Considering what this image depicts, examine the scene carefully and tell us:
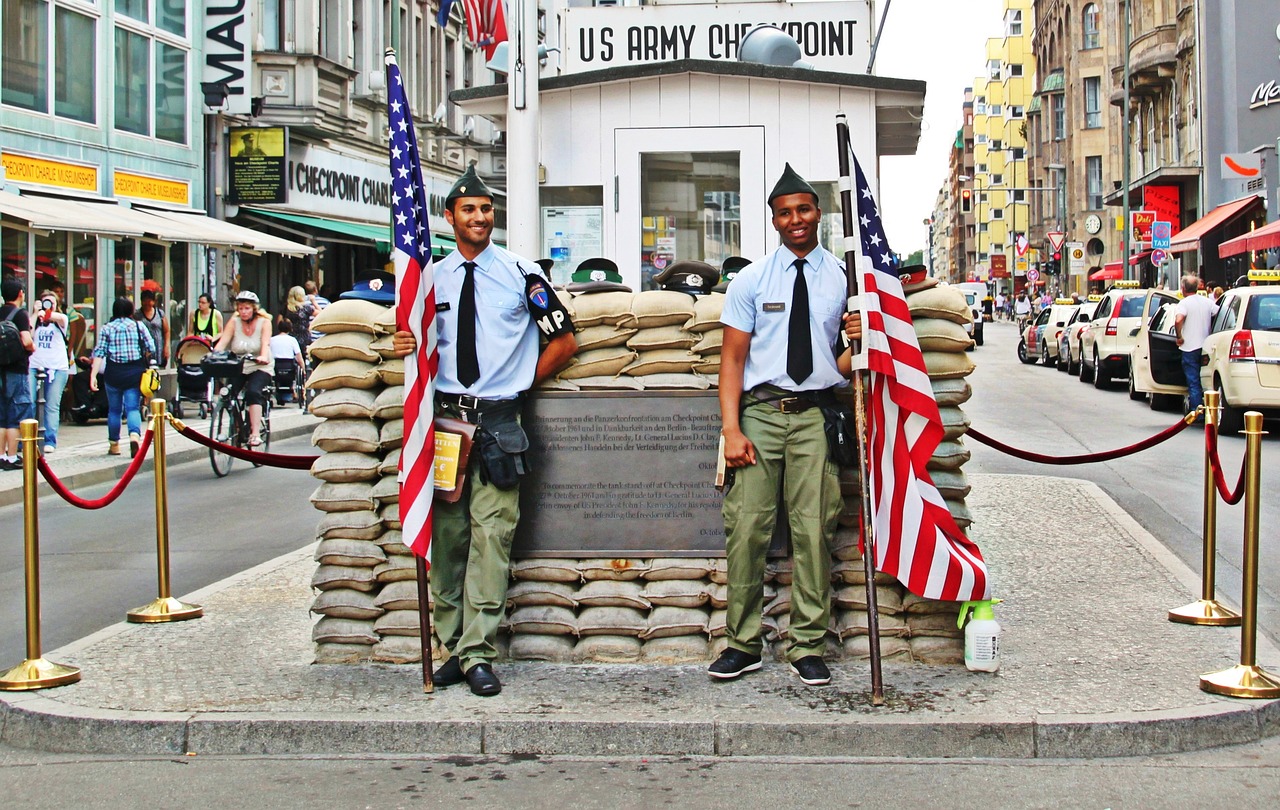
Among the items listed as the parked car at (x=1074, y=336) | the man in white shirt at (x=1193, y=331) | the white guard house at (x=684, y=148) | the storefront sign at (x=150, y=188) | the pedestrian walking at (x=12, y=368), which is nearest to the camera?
the white guard house at (x=684, y=148)

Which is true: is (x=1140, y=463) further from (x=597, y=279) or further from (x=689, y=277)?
(x=597, y=279)

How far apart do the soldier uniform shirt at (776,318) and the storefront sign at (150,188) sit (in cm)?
2068

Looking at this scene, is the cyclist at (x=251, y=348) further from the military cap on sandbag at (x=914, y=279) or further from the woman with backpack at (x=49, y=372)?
the military cap on sandbag at (x=914, y=279)

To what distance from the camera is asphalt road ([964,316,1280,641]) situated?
370 inches

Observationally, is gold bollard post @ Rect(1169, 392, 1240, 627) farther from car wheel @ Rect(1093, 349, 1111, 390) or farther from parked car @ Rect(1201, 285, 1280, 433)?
car wheel @ Rect(1093, 349, 1111, 390)

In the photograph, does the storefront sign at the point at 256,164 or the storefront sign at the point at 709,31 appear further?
the storefront sign at the point at 256,164

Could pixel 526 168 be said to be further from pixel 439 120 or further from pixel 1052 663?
pixel 439 120

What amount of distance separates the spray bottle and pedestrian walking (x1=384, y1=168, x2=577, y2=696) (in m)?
1.92

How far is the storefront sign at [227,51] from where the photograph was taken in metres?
27.0

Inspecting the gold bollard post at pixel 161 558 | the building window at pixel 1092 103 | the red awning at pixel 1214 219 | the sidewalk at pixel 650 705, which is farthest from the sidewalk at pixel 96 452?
the building window at pixel 1092 103

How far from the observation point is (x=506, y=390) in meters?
6.07

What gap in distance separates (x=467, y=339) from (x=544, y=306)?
34 cm

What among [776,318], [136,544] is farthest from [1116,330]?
[776,318]

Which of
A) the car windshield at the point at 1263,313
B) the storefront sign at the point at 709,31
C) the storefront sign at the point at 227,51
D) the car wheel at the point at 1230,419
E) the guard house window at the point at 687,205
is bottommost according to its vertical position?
the car wheel at the point at 1230,419
